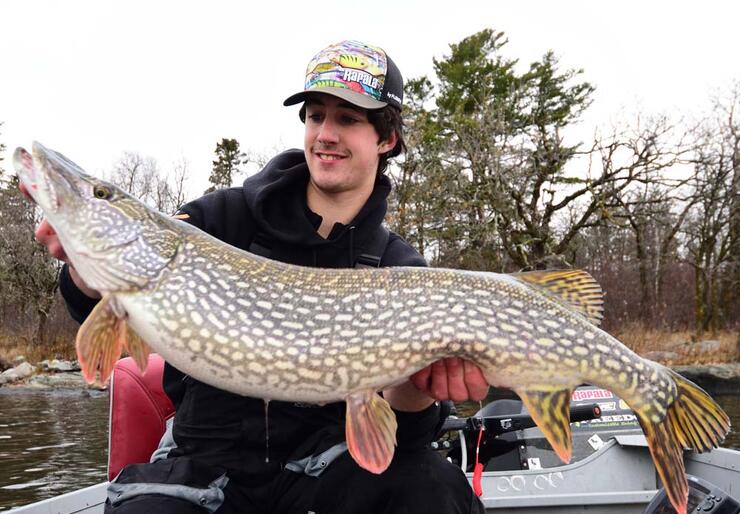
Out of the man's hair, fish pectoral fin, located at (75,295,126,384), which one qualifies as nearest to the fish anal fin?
the man's hair

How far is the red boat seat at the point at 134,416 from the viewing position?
109 inches

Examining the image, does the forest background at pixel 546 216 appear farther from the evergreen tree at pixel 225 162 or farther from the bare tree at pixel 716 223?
the evergreen tree at pixel 225 162

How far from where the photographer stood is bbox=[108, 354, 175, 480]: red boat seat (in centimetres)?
276

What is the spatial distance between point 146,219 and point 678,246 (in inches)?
912

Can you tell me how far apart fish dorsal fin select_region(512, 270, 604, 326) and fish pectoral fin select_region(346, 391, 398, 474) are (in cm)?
76

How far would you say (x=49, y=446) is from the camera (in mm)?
8812

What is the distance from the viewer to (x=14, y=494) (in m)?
6.45

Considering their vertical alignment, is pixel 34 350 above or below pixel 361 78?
below

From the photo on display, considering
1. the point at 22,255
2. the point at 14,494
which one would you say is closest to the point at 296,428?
the point at 14,494

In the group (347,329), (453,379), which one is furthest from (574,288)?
(347,329)

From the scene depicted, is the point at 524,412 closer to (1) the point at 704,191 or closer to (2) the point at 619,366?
(2) the point at 619,366

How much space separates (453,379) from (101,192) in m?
1.51

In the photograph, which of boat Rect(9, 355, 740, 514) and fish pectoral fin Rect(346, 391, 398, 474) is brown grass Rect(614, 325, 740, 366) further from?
fish pectoral fin Rect(346, 391, 398, 474)

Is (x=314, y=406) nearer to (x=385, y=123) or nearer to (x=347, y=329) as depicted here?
(x=347, y=329)
